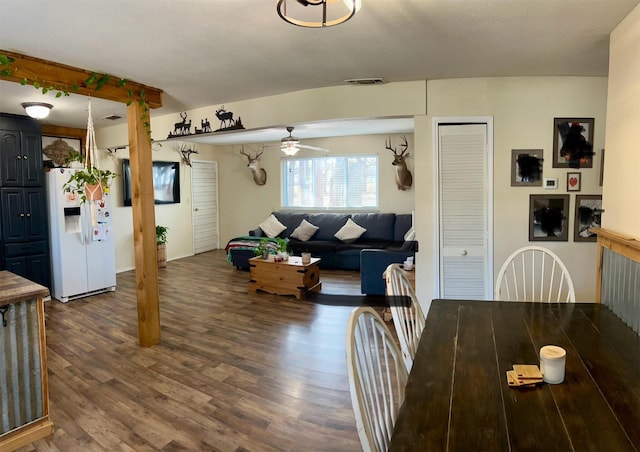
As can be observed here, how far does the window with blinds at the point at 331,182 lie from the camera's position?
24.6ft

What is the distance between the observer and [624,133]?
6.88 ft

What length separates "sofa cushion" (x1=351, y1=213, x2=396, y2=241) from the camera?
6883 mm

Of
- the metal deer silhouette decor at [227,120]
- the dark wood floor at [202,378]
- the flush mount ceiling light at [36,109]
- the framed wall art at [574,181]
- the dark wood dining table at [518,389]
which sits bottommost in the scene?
the dark wood floor at [202,378]

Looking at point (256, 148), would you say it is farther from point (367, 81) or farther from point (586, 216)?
point (586, 216)

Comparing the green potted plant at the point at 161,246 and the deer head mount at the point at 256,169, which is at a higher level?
the deer head mount at the point at 256,169

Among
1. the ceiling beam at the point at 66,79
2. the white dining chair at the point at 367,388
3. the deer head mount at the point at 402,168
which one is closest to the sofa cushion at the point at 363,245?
the deer head mount at the point at 402,168

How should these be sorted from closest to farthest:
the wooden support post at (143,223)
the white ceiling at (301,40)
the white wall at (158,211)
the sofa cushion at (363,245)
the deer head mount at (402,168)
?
the white ceiling at (301,40) → the wooden support post at (143,223) → the white wall at (158,211) → the sofa cushion at (363,245) → the deer head mount at (402,168)

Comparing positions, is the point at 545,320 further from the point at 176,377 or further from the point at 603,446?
the point at 176,377

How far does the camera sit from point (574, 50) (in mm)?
2607

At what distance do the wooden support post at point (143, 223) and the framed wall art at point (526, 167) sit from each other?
3.18m

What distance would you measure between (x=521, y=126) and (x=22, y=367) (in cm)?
398

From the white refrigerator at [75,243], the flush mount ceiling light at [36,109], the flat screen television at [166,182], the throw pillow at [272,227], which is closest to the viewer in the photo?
the flush mount ceiling light at [36,109]

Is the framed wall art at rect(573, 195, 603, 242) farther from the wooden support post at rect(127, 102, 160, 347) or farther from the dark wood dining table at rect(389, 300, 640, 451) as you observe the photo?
the wooden support post at rect(127, 102, 160, 347)

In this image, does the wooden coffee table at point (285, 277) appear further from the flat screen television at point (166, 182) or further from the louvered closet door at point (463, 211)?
the flat screen television at point (166, 182)
